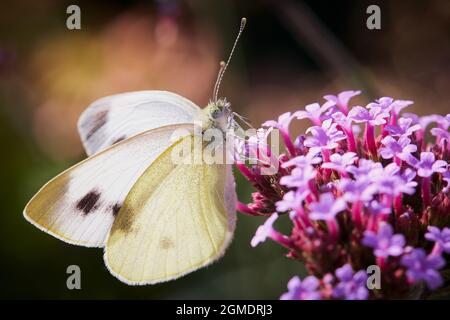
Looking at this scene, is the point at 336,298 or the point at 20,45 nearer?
the point at 336,298

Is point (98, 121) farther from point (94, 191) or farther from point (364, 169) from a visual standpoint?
point (364, 169)

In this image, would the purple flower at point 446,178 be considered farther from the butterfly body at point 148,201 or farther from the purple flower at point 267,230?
the butterfly body at point 148,201

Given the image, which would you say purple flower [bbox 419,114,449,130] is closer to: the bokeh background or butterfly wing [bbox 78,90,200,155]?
butterfly wing [bbox 78,90,200,155]

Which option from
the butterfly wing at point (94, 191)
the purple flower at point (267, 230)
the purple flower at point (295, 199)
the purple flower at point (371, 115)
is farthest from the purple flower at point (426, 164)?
the butterfly wing at point (94, 191)

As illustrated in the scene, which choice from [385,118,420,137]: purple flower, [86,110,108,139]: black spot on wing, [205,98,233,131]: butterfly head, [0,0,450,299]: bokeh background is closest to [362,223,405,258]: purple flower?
[385,118,420,137]: purple flower

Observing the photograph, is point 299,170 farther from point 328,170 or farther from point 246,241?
point 246,241

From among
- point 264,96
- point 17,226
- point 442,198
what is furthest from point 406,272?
point 264,96
